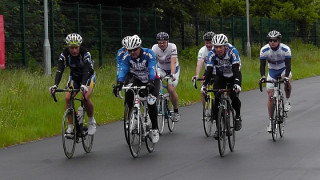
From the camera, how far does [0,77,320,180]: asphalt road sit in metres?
10.3

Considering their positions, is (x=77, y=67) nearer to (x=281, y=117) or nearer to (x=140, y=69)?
(x=140, y=69)

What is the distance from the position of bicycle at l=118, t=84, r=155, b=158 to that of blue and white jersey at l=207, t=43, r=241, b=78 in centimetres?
132

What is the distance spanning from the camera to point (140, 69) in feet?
41.8

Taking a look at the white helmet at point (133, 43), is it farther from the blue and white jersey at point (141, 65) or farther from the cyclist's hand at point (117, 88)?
the cyclist's hand at point (117, 88)

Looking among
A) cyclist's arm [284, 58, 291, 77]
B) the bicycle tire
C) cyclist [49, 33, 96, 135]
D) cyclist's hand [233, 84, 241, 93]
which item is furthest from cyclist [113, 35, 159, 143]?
cyclist's arm [284, 58, 291, 77]

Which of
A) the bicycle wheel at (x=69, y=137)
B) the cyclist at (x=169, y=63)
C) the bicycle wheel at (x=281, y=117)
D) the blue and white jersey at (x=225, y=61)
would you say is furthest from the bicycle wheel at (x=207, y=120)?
the bicycle wheel at (x=69, y=137)

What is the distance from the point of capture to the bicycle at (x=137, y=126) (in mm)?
11757

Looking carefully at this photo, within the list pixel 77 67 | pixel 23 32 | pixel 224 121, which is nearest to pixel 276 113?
pixel 224 121

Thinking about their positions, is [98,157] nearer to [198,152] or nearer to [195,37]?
[198,152]

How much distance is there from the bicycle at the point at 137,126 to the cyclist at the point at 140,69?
109 mm

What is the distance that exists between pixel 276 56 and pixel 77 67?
3993 millimetres

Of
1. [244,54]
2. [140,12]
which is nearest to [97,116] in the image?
[140,12]

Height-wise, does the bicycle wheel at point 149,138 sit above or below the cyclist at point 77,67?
below

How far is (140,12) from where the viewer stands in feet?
112
